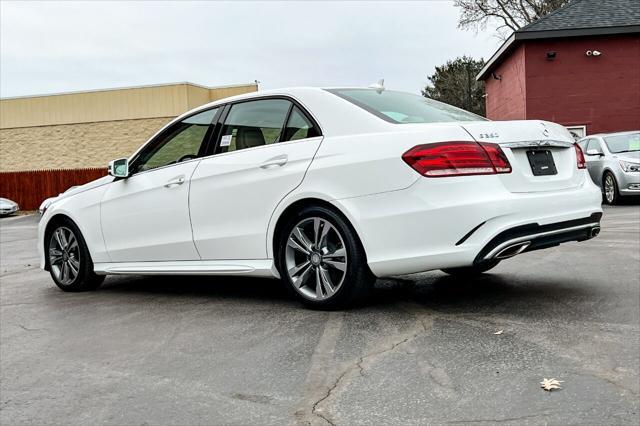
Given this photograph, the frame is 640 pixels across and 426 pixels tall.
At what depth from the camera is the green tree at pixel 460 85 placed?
5553 centimetres

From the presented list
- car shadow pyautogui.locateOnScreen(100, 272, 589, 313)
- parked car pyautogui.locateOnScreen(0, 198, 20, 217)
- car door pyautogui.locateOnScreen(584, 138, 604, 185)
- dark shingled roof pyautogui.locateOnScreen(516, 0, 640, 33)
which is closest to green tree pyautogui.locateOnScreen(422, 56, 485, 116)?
dark shingled roof pyautogui.locateOnScreen(516, 0, 640, 33)

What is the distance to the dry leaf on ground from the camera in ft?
11.2

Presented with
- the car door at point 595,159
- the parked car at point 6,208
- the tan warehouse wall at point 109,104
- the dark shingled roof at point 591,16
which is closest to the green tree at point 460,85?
the tan warehouse wall at point 109,104

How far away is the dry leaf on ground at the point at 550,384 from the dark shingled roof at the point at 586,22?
2208 centimetres

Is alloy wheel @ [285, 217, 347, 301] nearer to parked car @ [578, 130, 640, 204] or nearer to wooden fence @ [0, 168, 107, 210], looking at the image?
parked car @ [578, 130, 640, 204]

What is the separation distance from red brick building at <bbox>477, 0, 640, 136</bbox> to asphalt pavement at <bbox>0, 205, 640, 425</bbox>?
19.0 meters

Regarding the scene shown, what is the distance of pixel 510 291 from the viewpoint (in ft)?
18.5

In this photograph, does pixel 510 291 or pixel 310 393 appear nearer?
pixel 310 393

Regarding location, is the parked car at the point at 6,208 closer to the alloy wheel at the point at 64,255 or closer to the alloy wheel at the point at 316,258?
Answer: the alloy wheel at the point at 64,255

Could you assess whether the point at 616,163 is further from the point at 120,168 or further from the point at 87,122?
the point at 87,122

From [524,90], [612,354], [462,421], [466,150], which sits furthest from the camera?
[524,90]

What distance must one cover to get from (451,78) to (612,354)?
181 feet

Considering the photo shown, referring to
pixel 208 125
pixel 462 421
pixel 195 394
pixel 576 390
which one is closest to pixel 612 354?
pixel 576 390

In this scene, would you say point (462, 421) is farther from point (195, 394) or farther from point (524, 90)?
point (524, 90)
